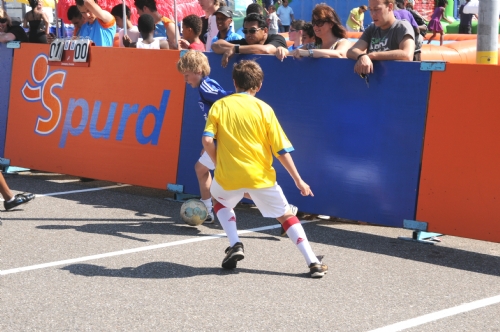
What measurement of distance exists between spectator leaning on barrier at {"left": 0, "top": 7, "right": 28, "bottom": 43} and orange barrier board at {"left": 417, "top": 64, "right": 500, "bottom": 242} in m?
6.34

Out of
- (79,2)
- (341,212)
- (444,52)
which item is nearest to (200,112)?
(341,212)

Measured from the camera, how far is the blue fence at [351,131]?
23.7 ft

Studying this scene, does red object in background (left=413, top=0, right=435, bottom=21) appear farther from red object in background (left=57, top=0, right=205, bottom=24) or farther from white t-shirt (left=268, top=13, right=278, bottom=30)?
red object in background (left=57, top=0, right=205, bottom=24)

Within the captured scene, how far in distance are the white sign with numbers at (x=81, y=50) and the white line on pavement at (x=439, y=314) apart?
602 centimetres

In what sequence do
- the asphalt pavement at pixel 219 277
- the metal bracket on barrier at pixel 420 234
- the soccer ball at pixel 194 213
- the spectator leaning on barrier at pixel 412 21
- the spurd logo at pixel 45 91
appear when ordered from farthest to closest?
the spurd logo at pixel 45 91 < the spectator leaning on barrier at pixel 412 21 < the soccer ball at pixel 194 213 < the metal bracket on barrier at pixel 420 234 < the asphalt pavement at pixel 219 277

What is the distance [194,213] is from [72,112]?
10.1 ft

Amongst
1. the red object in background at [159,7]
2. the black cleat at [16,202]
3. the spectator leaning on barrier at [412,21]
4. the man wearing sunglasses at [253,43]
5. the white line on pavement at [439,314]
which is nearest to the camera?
the white line on pavement at [439,314]

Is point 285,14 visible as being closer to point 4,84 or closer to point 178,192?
point 4,84

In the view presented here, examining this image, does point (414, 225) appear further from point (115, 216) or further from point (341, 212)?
point (115, 216)

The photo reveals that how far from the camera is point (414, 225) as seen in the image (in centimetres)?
720

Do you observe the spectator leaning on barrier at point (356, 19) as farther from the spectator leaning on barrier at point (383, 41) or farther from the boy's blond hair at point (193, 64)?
the boy's blond hair at point (193, 64)

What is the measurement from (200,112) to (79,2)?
2707 millimetres

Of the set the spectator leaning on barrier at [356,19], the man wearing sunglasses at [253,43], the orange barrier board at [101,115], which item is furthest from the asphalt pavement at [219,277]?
the spectator leaning on barrier at [356,19]

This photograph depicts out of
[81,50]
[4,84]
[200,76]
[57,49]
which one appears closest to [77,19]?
[57,49]
